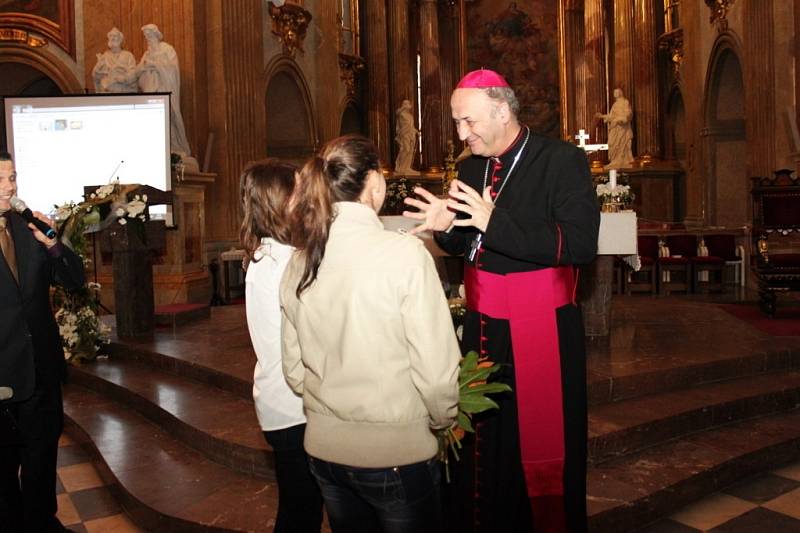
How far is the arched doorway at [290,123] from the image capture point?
51.0 ft

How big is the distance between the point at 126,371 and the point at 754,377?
15.2 ft

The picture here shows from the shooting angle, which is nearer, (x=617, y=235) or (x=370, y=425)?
(x=370, y=425)

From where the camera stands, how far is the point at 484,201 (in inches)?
92.2

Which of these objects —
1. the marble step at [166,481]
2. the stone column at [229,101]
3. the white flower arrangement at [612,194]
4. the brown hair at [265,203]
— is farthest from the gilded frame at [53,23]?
the brown hair at [265,203]

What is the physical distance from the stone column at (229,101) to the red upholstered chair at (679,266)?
6565 millimetres

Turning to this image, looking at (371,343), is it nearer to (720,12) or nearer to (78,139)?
(78,139)

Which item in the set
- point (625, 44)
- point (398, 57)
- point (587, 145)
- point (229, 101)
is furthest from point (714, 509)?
point (398, 57)

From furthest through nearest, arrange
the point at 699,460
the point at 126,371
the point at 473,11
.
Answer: the point at 473,11
the point at 126,371
the point at 699,460

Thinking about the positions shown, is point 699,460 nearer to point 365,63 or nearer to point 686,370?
point 686,370

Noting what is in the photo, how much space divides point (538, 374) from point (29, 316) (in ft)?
6.52

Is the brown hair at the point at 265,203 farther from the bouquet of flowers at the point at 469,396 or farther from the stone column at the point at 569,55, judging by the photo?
the stone column at the point at 569,55

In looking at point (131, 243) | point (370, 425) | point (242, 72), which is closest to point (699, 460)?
point (370, 425)

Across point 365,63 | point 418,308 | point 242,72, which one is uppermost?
point 365,63

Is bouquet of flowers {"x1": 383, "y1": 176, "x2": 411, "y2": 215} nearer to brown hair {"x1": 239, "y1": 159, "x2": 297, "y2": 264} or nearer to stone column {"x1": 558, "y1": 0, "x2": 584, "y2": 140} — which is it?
stone column {"x1": 558, "y1": 0, "x2": 584, "y2": 140}
